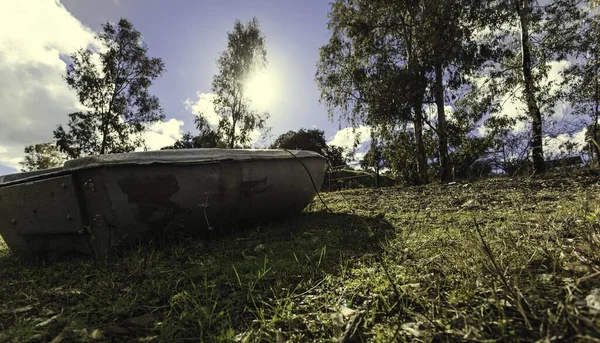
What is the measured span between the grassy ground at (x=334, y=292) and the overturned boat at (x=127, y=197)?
0.21 m

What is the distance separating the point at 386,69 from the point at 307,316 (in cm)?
1162

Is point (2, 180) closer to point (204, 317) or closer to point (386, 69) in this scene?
point (204, 317)

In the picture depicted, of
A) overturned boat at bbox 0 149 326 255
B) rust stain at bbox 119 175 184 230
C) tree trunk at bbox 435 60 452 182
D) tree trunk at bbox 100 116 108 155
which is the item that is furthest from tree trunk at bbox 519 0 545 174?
tree trunk at bbox 100 116 108 155

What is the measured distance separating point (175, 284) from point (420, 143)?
1177cm

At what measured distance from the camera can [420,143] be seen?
12.2 m

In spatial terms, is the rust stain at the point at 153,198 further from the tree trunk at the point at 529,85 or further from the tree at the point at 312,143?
the tree at the point at 312,143

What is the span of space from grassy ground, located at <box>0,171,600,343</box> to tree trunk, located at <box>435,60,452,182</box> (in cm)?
942

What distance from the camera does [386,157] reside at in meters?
13.7

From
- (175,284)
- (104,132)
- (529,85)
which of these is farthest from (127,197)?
(104,132)

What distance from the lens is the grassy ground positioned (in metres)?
1.06

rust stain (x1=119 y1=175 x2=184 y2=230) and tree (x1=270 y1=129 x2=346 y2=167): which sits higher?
tree (x1=270 y1=129 x2=346 y2=167)

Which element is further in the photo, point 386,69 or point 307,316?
point 386,69

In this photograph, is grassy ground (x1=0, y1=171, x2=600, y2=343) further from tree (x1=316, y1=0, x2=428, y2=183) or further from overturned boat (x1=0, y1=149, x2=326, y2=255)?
tree (x1=316, y1=0, x2=428, y2=183)

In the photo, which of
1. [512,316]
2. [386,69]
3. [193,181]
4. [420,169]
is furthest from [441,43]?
[512,316]
